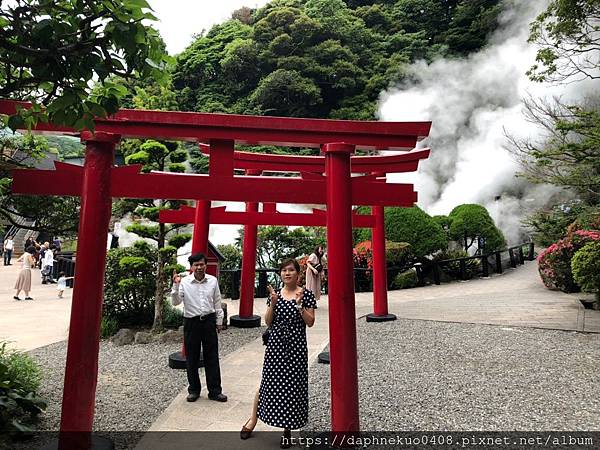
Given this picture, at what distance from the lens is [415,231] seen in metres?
15.1

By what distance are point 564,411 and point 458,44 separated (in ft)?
103

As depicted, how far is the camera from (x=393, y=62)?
30.1 metres

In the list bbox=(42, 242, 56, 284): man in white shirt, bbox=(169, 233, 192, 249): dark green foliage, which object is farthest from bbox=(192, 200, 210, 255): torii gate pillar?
bbox=(42, 242, 56, 284): man in white shirt

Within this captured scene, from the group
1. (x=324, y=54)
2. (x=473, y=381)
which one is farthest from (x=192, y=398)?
(x=324, y=54)

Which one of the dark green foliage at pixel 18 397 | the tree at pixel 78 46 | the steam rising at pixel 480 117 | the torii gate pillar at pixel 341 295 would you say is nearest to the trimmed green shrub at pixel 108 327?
the dark green foliage at pixel 18 397

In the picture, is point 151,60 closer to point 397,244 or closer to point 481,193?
point 397,244

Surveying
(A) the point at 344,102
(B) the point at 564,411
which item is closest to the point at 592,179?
(B) the point at 564,411

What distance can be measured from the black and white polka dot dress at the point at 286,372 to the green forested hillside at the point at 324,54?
26177 mm

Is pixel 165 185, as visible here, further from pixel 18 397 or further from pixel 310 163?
pixel 310 163

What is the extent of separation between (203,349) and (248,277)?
141 inches

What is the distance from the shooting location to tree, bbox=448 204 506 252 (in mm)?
17094

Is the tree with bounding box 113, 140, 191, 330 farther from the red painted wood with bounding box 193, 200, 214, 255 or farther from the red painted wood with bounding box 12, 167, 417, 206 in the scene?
the red painted wood with bounding box 12, 167, 417, 206

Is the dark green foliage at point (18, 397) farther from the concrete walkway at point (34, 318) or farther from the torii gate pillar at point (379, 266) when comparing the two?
the torii gate pillar at point (379, 266)

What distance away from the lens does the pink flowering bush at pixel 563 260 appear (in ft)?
32.3
